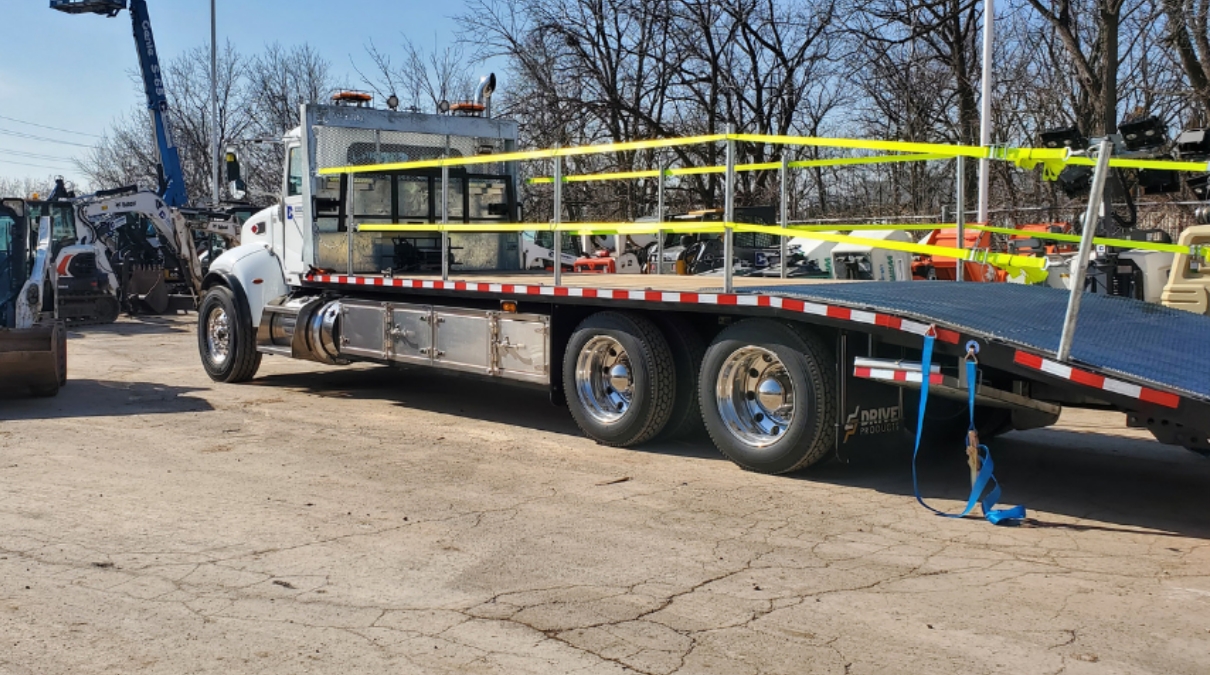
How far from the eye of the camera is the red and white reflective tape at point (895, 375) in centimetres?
693

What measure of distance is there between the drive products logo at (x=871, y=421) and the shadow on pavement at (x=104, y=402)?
21.1ft

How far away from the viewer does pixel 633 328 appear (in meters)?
8.72

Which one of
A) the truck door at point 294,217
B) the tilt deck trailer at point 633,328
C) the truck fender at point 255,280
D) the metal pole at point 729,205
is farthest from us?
the truck fender at point 255,280

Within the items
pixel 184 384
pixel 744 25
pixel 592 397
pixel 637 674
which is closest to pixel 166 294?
pixel 184 384

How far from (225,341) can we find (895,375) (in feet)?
28.5

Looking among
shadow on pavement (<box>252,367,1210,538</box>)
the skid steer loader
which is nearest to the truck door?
the skid steer loader

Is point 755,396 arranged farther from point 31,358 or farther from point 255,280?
point 31,358

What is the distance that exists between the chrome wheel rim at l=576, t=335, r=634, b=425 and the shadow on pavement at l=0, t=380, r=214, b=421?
4.05 meters

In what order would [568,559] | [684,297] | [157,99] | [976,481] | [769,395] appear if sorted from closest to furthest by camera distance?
1. [568,559]
2. [976,481]
3. [769,395]
4. [684,297]
5. [157,99]

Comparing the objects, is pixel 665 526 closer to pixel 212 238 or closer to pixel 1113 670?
pixel 1113 670

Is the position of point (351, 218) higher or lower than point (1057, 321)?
higher

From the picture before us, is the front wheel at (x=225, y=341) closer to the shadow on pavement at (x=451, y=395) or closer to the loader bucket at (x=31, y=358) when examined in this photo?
the shadow on pavement at (x=451, y=395)

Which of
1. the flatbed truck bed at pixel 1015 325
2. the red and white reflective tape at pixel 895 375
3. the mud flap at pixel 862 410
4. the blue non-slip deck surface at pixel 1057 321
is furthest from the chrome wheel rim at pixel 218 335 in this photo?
→ the red and white reflective tape at pixel 895 375

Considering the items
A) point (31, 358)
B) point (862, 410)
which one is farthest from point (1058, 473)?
point (31, 358)
